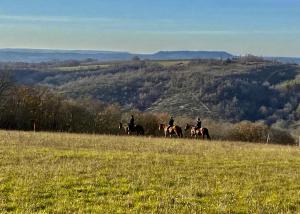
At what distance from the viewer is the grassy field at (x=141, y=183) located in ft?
43.3

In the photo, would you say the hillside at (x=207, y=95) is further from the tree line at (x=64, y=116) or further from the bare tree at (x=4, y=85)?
the bare tree at (x=4, y=85)

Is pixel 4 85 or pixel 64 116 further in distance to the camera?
pixel 64 116

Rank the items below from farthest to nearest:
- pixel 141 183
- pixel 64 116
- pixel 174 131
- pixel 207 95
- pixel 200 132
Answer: pixel 207 95, pixel 64 116, pixel 174 131, pixel 200 132, pixel 141 183

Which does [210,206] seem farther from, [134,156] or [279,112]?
[279,112]

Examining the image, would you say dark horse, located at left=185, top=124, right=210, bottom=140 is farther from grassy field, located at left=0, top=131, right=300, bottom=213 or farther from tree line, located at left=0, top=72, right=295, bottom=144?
grassy field, located at left=0, top=131, right=300, bottom=213

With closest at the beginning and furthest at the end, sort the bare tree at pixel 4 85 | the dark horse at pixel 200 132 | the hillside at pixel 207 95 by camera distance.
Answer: the dark horse at pixel 200 132 < the bare tree at pixel 4 85 < the hillside at pixel 207 95

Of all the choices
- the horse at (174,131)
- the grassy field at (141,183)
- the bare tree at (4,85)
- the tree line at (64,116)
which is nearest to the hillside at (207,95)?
the tree line at (64,116)

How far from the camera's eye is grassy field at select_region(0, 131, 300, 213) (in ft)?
43.3

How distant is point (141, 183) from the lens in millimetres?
16344

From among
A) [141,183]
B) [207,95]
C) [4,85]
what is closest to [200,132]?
[4,85]

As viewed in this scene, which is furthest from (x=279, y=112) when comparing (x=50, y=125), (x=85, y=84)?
(x=50, y=125)

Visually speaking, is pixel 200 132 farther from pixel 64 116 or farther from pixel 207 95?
pixel 207 95

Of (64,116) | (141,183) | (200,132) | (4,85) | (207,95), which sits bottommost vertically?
(207,95)

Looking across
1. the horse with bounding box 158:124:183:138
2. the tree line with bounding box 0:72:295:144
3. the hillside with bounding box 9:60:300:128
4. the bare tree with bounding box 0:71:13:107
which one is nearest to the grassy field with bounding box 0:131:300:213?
the horse with bounding box 158:124:183:138
